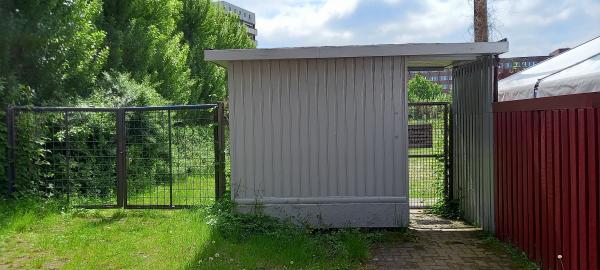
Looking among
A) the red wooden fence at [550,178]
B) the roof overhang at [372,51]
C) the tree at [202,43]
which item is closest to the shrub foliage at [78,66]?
the roof overhang at [372,51]

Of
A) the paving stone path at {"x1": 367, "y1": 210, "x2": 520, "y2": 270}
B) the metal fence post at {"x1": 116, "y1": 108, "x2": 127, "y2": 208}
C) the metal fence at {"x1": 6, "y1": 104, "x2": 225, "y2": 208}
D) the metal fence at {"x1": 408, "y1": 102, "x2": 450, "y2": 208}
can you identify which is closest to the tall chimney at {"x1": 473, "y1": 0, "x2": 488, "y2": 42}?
the metal fence at {"x1": 408, "y1": 102, "x2": 450, "y2": 208}

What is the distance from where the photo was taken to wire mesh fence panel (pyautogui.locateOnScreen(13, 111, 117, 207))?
891 cm

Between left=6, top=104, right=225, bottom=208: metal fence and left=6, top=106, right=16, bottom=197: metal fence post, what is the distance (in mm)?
14

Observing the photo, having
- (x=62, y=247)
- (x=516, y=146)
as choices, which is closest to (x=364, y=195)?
(x=516, y=146)

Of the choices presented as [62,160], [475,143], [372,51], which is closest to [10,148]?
[62,160]

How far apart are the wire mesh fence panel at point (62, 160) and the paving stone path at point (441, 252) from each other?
186 inches

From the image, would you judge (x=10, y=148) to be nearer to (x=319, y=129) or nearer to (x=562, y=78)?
(x=319, y=129)

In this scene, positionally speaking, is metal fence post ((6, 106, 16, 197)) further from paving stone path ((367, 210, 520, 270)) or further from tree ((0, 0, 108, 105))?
paving stone path ((367, 210, 520, 270))

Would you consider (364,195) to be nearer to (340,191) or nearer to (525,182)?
(340,191)

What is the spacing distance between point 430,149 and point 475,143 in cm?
151

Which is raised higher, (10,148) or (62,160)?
(10,148)

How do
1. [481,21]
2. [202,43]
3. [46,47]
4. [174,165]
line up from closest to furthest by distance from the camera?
[174,165]
[46,47]
[481,21]
[202,43]

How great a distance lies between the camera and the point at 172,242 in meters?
6.75

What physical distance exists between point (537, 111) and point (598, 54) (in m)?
0.97
